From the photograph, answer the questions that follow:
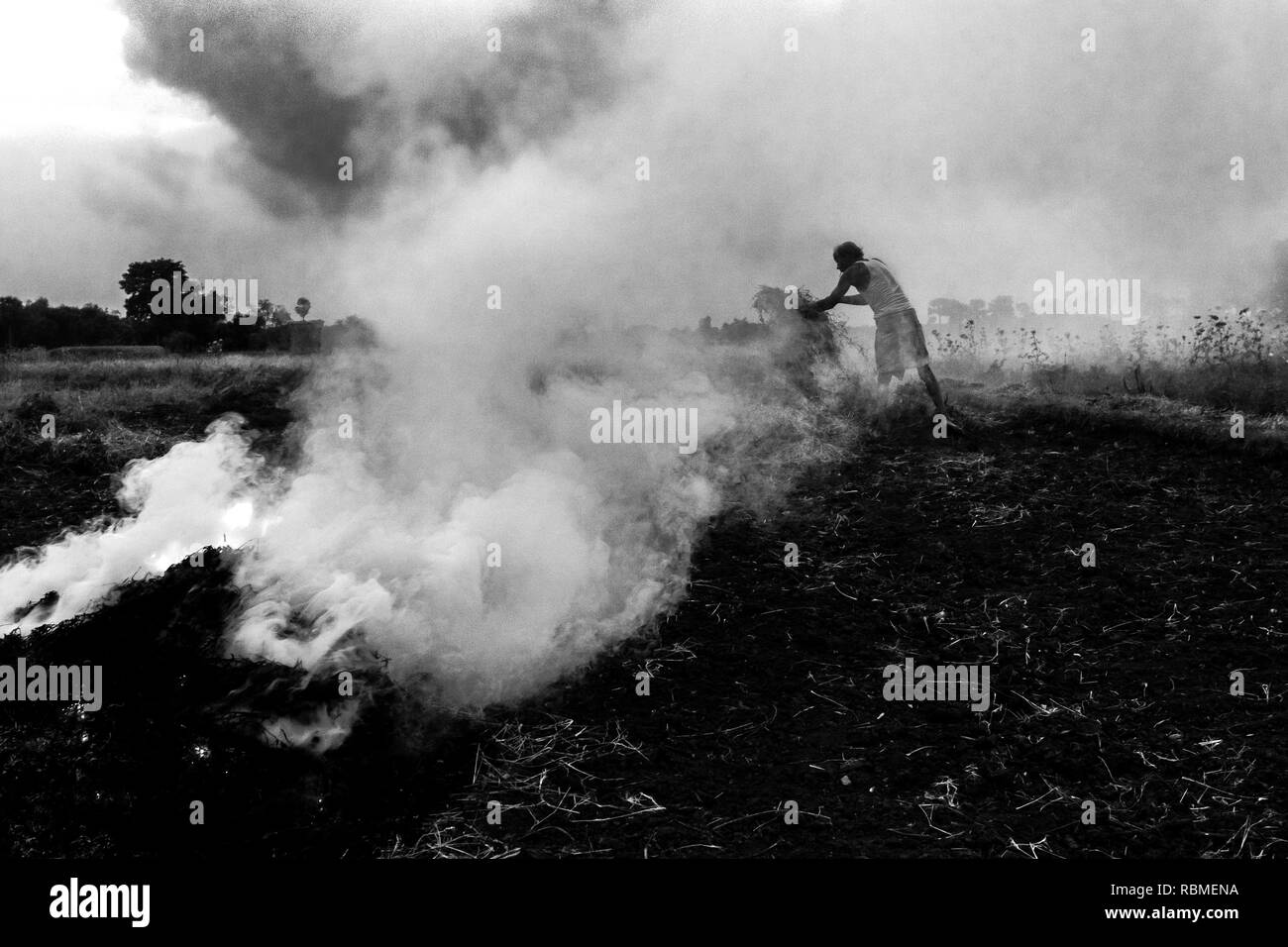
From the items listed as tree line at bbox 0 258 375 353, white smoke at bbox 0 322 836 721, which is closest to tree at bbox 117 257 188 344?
tree line at bbox 0 258 375 353

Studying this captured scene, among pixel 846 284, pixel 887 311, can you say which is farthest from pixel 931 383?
pixel 846 284

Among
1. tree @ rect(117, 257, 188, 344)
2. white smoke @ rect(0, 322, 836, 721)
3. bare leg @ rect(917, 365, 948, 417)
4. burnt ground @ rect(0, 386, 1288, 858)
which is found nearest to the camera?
burnt ground @ rect(0, 386, 1288, 858)

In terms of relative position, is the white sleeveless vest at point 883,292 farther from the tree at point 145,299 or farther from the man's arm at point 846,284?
the tree at point 145,299

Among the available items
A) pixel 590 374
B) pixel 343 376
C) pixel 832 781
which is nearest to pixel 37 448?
pixel 343 376

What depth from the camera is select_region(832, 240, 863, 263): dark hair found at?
8.57 metres

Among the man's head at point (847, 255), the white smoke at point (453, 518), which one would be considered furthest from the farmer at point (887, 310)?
the white smoke at point (453, 518)

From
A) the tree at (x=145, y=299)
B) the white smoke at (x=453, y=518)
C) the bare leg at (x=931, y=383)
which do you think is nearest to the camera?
the white smoke at (x=453, y=518)

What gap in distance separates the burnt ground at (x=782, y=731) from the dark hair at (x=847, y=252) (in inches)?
142

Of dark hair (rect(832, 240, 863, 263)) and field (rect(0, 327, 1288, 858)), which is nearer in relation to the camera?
field (rect(0, 327, 1288, 858))

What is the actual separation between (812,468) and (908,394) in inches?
86.5

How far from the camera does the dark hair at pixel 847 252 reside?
8570mm

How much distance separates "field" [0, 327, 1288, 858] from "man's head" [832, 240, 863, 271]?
9.03ft

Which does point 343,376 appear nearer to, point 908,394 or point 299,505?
point 299,505

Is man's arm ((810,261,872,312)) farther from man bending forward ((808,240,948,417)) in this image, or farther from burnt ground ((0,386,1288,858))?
burnt ground ((0,386,1288,858))
